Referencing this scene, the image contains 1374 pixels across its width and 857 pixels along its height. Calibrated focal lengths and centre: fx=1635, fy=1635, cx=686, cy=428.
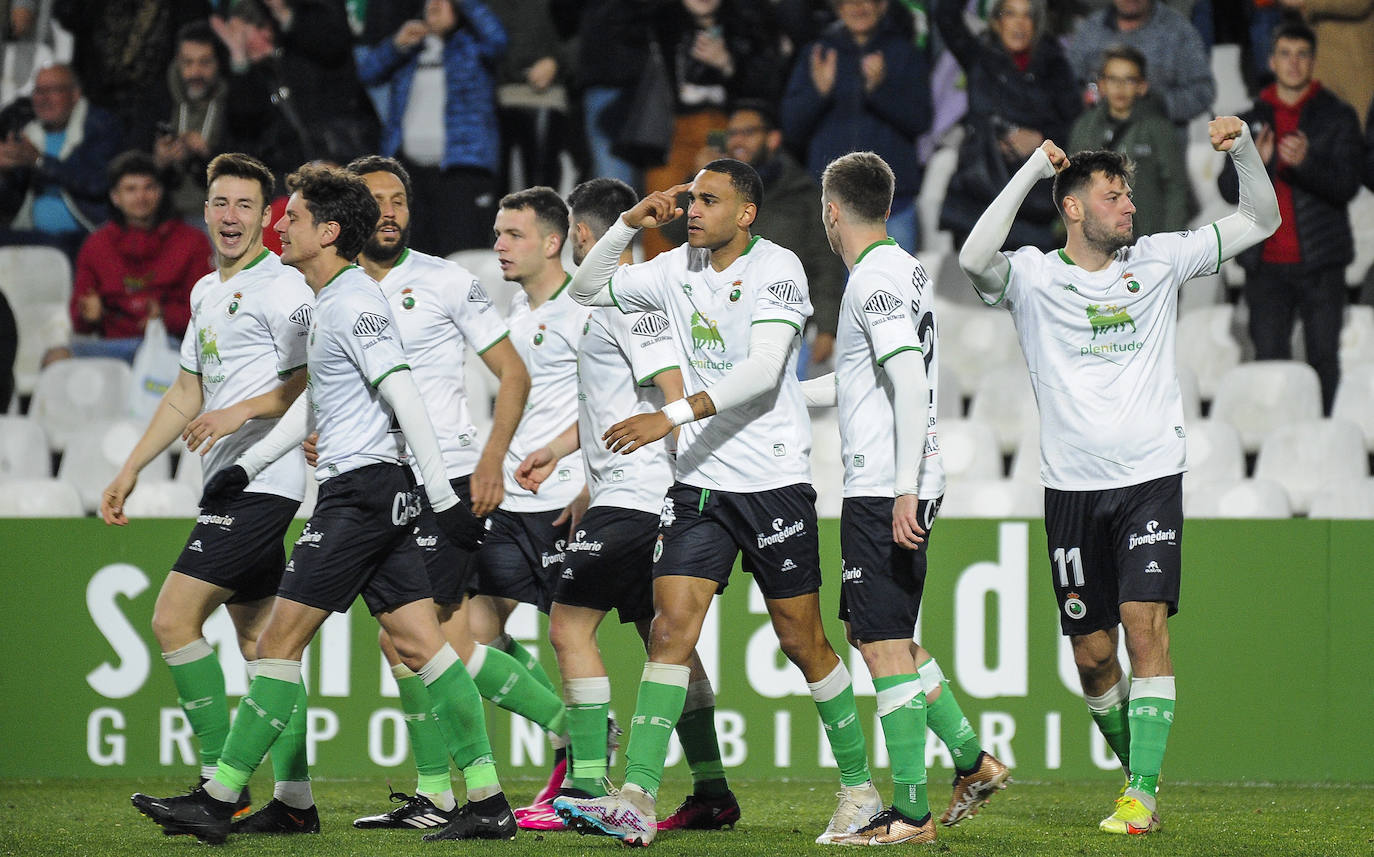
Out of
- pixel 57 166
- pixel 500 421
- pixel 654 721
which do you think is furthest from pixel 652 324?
pixel 57 166

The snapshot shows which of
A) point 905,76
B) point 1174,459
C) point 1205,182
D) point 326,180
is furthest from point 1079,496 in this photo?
point 1205,182

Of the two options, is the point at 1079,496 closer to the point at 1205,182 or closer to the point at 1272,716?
the point at 1272,716

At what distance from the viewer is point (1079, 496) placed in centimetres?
592

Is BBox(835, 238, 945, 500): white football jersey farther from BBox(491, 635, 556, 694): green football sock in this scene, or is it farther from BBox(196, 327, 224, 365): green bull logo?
BBox(196, 327, 224, 365): green bull logo

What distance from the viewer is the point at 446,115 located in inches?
419

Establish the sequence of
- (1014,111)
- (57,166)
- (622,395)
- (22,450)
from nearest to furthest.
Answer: (622,395) → (22,450) → (1014,111) → (57,166)

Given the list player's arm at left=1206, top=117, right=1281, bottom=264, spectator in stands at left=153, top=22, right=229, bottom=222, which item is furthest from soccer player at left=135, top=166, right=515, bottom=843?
spectator in stands at left=153, top=22, right=229, bottom=222

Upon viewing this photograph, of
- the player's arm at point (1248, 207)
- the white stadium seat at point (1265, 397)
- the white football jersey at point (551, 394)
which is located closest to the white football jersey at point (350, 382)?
the white football jersey at point (551, 394)

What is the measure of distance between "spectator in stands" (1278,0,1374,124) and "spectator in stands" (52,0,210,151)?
7.48 m

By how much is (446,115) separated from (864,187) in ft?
18.5

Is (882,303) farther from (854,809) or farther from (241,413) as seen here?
(241,413)

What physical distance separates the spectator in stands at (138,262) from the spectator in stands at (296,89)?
2.31ft

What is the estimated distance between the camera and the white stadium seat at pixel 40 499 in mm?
9070

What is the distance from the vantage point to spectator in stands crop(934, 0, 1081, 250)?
9.99 meters
